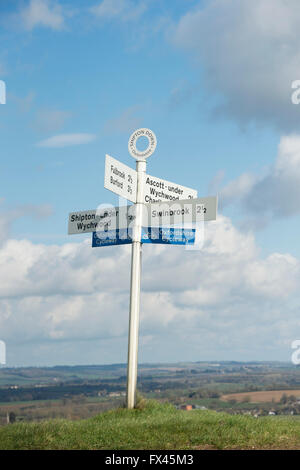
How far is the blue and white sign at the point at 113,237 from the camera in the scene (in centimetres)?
1394

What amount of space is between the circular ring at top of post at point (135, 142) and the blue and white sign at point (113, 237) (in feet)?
6.96

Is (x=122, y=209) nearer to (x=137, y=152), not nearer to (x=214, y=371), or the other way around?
(x=137, y=152)

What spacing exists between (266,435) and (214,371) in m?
68.8

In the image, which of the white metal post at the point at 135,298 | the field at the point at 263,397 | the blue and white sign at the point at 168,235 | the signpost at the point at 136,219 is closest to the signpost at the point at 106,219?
the signpost at the point at 136,219

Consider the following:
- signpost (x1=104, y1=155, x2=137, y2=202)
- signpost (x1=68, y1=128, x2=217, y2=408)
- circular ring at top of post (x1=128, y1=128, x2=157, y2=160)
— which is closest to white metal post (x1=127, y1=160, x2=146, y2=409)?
signpost (x1=68, y1=128, x2=217, y2=408)

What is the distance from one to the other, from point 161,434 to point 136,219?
5968 mm

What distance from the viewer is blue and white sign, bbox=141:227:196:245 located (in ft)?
45.9

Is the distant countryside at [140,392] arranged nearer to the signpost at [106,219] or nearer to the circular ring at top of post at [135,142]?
the signpost at [106,219]

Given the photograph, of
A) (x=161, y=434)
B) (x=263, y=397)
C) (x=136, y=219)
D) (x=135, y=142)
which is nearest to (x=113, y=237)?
(x=136, y=219)

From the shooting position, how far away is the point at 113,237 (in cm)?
1405

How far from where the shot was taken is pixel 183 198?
14891 millimetres
